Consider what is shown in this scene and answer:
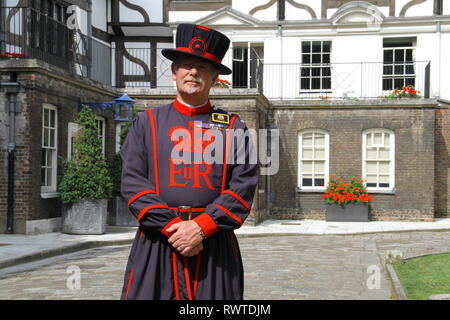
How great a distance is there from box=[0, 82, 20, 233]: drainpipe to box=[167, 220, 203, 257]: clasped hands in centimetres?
1079

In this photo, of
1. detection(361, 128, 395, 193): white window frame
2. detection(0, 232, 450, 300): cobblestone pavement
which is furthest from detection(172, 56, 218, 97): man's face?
detection(361, 128, 395, 193): white window frame

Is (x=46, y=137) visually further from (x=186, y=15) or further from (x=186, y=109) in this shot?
(x=186, y=109)

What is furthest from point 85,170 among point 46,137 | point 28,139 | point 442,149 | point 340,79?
point 442,149

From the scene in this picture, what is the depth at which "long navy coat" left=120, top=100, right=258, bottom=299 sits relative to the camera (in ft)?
11.4

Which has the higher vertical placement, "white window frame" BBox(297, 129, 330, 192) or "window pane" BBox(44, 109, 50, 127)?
"window pane" BBox(44, 109, 50, 127)

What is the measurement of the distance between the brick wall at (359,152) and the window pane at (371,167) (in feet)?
0.92

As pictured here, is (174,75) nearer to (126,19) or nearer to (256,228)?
(256,228)

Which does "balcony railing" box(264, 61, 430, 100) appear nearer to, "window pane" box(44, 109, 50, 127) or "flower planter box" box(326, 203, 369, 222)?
"flower planter box" box(326, 203, 369, 222)

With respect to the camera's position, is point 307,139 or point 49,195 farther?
point 307,139

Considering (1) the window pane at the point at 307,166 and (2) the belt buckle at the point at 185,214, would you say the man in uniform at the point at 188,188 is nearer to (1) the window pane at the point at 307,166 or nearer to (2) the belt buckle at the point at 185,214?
(2) the belt buckle at the point at 185,214

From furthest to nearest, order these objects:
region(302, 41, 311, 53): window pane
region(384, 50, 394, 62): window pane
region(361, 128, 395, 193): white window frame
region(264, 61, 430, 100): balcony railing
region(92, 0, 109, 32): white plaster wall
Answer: region(302, 41, 311, 53): window pane → region(384, 50, 394, 62): window pane → region(92, 0, 109, 32): white plaster wall → region(264, 61, 430, 100): balcony railing → region(361, 128, 395, 193): white window frame

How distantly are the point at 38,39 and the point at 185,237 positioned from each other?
13.3 m

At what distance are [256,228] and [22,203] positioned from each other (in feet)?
20.5

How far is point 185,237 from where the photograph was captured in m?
3.38
